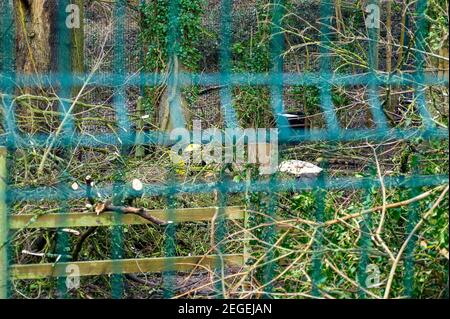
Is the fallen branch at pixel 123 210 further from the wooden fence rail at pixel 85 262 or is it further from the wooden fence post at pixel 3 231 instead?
the wooden fence post at pixel 3 231

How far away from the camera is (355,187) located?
2.66 m

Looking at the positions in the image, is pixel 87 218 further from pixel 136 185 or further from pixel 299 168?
pixel 299 168

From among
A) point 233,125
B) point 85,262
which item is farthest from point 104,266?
point 233,125

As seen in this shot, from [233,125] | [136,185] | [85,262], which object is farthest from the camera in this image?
[233,125]

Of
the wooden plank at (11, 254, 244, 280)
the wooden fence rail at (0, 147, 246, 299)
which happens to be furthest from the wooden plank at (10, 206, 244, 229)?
the wooden plank at (11, 254, 244, 280)

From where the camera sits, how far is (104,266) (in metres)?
2.52

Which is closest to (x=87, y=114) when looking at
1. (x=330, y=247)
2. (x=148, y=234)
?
(x=148, y=234)

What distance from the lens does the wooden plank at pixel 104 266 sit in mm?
2434

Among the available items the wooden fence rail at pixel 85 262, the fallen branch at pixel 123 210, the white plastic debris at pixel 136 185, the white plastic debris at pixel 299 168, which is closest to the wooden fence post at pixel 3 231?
the wooden fence rail at pixel 85 262

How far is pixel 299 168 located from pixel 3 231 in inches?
46.4

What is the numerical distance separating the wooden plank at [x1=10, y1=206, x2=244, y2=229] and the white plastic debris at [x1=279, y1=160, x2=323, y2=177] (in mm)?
405

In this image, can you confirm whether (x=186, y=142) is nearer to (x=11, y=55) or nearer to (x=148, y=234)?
(x=148, y=234)

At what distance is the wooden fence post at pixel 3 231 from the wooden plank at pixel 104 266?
0.05 m

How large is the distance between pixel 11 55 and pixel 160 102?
109 centimetres
